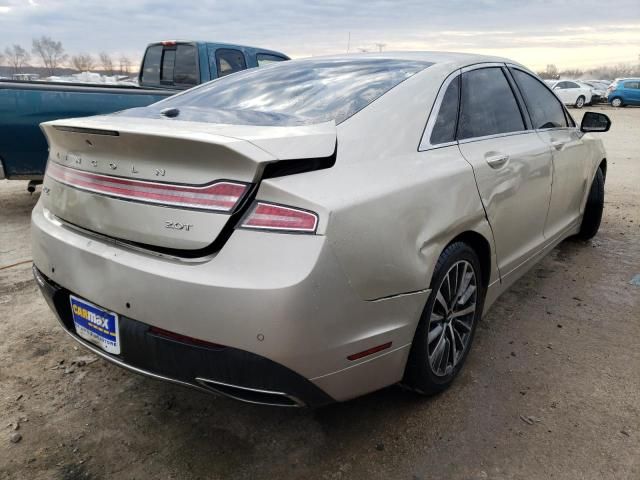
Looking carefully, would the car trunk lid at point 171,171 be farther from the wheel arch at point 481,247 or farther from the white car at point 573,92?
the white car at point 573,92

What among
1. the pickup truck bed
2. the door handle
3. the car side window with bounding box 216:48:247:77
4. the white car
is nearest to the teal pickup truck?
the pickup truck bed

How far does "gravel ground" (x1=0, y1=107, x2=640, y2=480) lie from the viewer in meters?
2.07

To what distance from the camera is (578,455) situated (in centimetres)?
215

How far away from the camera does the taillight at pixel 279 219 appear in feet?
5.46

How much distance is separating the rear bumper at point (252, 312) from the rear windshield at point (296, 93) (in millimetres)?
643

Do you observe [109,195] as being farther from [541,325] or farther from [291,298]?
[541,325]

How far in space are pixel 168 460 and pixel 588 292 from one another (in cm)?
311

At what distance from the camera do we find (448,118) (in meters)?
2.48

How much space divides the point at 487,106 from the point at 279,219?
1.74 meters

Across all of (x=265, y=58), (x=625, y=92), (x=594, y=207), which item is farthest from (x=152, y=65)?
(x=625, y=92)

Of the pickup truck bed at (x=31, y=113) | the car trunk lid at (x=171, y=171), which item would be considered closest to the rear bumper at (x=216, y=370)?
the car trunk lid at (x=171, y=171)

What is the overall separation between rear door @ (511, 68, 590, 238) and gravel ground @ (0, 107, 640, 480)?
33.1 inches

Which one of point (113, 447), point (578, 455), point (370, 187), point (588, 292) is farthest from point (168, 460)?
point (588, 292)

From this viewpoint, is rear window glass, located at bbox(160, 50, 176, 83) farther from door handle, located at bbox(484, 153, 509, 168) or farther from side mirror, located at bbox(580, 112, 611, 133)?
door handle, located at bbox(484, 153, 509, 168)
